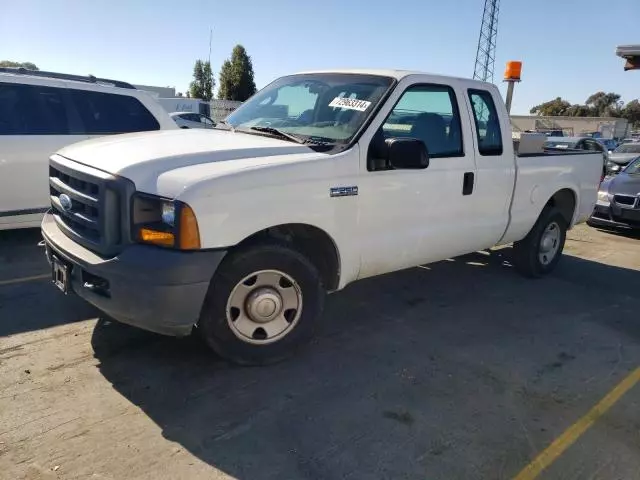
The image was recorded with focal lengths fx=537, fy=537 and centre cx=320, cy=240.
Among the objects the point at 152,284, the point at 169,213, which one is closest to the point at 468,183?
the point at 169,213

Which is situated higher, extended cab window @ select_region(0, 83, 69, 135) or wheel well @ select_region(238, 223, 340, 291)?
extended cab window @ select_region(0, 83, 69, 135)

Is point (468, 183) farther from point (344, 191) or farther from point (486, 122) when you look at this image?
point (344, 191)

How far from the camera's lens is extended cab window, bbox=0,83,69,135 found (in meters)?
5.89

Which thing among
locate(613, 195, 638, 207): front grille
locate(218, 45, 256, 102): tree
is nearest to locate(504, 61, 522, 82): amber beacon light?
locate(613, 195, 638, 207): front grille

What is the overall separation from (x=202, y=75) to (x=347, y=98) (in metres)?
61.2

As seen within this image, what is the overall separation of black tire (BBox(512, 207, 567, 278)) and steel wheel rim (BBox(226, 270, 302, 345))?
11.4 ft

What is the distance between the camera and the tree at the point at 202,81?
60906 millimetres

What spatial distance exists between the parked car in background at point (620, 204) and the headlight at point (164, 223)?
7933 mm

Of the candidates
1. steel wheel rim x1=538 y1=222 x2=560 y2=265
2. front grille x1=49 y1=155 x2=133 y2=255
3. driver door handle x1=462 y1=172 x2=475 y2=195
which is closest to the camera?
front grille x1=49 y1=155 x2=133 y2=255

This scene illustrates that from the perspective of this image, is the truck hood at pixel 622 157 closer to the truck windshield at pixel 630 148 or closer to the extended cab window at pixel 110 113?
the truck windshield at pixel 630 148

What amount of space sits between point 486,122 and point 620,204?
5.66m

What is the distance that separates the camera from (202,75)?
61188 millimetres

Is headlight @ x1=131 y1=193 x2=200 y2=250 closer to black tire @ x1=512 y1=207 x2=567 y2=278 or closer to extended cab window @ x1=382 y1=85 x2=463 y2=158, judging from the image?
extended cab window @ x1=382 y1=85 x2=463 y2=158

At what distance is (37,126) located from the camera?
6062mm
